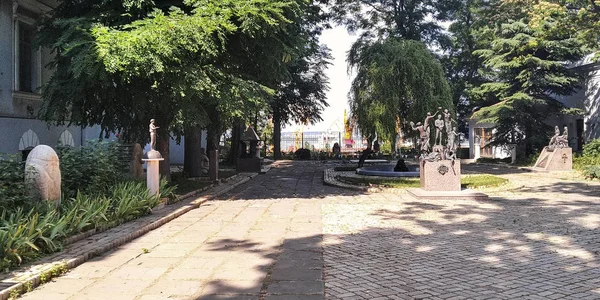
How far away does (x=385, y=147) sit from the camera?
4059 centimetres

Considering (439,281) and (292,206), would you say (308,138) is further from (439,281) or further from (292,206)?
(439,281)

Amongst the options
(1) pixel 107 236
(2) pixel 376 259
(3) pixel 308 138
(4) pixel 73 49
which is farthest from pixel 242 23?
(3) pixel 308 138

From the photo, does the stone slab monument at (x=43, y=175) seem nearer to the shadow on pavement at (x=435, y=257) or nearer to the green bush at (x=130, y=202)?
the green bush at (x=130, y=202)

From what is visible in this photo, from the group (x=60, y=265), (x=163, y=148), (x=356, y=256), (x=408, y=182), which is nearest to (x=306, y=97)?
(x=408, y=182)

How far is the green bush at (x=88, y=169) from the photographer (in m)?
9.05

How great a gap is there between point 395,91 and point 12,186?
669 inches

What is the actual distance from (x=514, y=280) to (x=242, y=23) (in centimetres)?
845

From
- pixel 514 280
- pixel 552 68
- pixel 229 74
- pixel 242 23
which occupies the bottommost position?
pixel 514 280

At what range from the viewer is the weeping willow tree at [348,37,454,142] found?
20797mm

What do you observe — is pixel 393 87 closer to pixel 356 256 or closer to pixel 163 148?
pixel 163 148

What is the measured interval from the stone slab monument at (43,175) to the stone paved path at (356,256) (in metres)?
1.68

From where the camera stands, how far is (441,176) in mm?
13281

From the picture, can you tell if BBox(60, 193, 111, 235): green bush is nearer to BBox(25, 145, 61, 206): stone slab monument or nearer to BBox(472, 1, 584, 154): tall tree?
BBox(25, 145, 61, 206): stone slab monument

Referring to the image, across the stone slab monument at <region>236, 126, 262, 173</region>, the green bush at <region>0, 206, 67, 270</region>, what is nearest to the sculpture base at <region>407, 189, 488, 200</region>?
the green bush at <region>0, 206, 67, 270</region>
